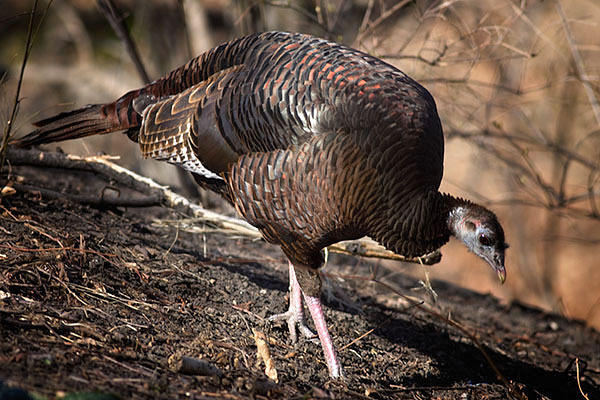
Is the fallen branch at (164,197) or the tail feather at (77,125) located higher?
the tail feather at (77,125)

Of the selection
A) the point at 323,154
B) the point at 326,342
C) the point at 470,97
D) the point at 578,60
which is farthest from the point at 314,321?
the point at 470,97

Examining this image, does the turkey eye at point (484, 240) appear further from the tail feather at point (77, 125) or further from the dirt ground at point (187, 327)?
the tail feather at point (77, 125)

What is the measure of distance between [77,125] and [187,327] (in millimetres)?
1724

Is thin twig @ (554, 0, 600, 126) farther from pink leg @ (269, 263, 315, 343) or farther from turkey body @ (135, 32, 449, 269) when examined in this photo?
pink leg @ (269, 263, 315, 343)

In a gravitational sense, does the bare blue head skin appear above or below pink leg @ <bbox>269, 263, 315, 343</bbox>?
above

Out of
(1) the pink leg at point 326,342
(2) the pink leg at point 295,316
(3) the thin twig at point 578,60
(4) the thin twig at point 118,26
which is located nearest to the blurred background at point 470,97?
(3) the thin twig at point 578,60

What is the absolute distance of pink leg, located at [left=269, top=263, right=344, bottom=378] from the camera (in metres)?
3.40

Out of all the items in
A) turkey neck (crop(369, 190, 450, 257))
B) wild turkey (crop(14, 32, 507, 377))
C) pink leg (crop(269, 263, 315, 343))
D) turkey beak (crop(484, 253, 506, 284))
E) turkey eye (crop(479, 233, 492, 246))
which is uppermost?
wild turkey (crop(14, 32, 507, 377))

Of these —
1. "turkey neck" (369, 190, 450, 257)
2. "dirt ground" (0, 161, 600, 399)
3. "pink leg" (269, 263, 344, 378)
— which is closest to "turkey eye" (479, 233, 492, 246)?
"turkey neck" (369, 190, 450, 257)

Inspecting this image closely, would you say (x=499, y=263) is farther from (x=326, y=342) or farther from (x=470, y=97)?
(x=470, y=97)

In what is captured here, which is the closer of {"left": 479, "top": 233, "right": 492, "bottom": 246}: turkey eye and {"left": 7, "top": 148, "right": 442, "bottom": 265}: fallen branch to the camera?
{"left": 479, "top": 233, "right": 492, "bottom": 246}: turkey eye

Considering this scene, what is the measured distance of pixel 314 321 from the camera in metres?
3.63

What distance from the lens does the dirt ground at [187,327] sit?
2.70 meters

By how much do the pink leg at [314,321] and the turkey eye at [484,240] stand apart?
3.31ft
